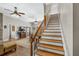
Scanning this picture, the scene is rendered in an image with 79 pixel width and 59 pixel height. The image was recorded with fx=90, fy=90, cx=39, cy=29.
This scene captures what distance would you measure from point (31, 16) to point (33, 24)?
14 cm

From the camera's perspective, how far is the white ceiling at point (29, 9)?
146cm

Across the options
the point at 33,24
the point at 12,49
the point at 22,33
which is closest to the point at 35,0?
the point at 33,24

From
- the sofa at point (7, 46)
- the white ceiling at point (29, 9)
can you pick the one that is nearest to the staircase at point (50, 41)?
the white ceiling at point (29, 9)

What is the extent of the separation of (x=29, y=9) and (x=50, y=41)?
0.68 metres

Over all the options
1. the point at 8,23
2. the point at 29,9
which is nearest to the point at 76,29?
the point at 29,9

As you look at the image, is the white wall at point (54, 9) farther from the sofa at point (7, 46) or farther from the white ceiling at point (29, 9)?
the sofa at point (7, 46)

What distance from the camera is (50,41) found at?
1643mm

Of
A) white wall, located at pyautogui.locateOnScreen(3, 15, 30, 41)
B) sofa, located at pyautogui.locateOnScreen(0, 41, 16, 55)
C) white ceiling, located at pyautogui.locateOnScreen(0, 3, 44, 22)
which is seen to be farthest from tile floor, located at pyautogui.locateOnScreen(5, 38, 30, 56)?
white ceiling, located at pyautogui.locateOnScreen(0, 3, 44, 22)

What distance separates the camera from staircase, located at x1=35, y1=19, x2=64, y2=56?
160 centimetres

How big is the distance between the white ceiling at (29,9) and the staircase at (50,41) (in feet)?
0.84

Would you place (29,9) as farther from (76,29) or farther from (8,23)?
(76,29)

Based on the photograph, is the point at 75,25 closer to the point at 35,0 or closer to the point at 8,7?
the point at 35,0

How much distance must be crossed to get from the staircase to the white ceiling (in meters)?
0.26

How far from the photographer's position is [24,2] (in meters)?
1.47
